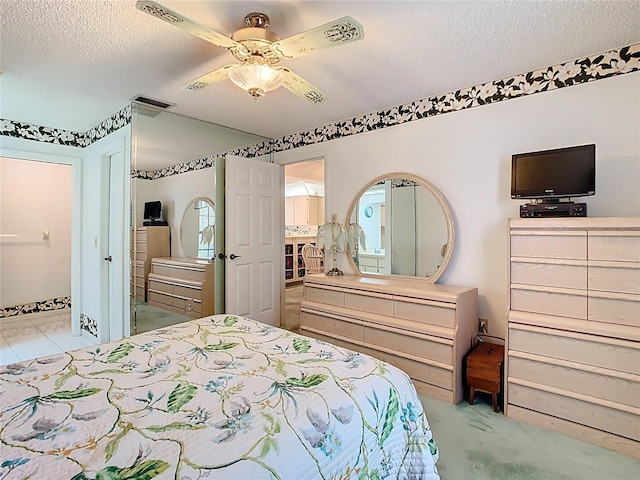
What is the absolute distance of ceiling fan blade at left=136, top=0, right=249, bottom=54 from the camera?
1279 millimetres

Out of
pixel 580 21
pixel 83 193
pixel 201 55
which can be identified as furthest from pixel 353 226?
pixel 83 193

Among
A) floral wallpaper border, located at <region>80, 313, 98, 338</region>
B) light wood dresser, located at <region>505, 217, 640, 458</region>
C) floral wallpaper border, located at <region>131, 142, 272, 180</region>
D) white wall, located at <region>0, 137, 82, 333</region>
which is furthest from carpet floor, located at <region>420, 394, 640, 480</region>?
white wall, located at <region>0, 137, 82, 333</region>

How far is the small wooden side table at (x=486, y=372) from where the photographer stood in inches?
90.9

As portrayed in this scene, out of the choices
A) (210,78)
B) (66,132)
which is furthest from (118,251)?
(210,78)

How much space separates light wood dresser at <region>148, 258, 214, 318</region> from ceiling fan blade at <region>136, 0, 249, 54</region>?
7.85 ft

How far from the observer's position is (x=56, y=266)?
5.17m

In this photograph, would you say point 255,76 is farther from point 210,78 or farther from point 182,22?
point 182,22

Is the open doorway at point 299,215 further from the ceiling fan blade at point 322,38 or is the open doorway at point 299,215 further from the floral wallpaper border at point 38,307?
the ceiling fan blade at point 322,38

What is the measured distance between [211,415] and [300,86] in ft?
5.79

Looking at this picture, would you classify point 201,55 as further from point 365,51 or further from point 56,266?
point 56,266

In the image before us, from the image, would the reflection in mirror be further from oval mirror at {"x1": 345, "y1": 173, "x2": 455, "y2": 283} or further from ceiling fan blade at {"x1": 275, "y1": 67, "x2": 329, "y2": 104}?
ceiling fan blade at {"x1": 275, "y1": 67, "x2": 329, "y2": 104}

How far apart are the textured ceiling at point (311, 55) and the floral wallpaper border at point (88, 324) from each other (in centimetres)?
224

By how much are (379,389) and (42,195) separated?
19.3 feet

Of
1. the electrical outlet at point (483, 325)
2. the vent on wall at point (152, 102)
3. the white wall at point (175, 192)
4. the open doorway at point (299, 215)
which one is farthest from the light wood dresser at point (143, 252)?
the electrical outlet at point (483, 325)
